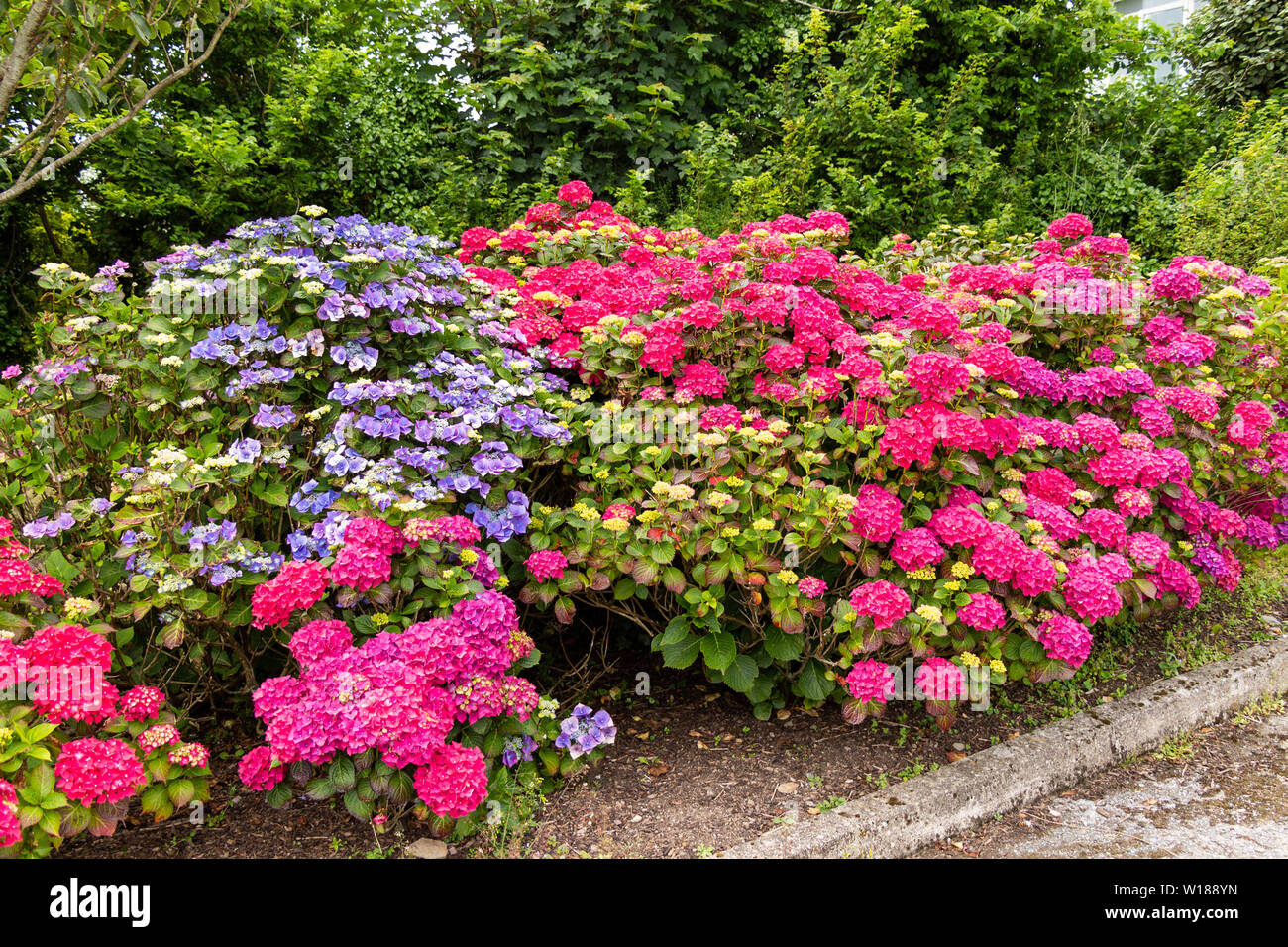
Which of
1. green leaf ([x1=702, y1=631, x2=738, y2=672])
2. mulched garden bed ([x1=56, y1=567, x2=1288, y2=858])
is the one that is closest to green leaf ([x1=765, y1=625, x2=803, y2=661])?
green leaf ([x1=702, y1=631, x2=738, y2=672])

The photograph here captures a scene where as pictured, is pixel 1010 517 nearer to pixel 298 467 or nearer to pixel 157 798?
pixel 298 467

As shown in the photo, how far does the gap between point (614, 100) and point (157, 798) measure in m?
6.31

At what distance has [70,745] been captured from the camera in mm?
1918

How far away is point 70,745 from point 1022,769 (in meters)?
2.86

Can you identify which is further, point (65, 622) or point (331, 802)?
point (331, 802)

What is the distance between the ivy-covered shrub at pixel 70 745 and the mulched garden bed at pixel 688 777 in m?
0.43

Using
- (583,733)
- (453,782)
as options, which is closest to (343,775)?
(453,782)

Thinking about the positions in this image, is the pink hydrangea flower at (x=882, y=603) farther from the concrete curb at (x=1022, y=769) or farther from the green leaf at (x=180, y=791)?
the green leaf at (x=180, y=791)

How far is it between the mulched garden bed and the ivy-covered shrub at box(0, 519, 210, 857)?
1.42 feet

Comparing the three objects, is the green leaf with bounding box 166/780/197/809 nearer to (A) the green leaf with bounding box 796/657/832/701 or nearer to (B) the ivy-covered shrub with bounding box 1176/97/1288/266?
(A) the green leaf with bounding box 796/657/832/701

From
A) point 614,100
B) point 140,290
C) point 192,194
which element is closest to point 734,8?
point 614,100

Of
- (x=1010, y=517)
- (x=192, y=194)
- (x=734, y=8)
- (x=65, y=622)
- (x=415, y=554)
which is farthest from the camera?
(x=734, y=8)

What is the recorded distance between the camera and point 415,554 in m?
2.47

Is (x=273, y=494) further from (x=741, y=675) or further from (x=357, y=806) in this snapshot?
(x=741, y=675)
